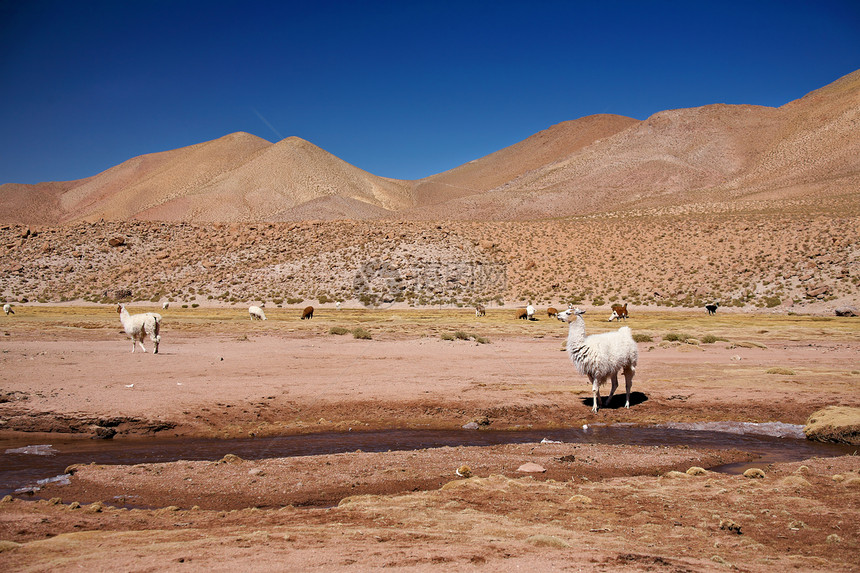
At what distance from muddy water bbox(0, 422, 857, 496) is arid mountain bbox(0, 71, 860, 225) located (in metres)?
66.7

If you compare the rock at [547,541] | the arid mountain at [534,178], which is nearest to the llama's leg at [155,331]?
the rock at [547,541]

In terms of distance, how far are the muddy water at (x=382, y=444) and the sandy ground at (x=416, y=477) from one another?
52 cm

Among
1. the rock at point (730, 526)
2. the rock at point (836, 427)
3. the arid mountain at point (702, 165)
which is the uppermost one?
the arid mountain at point (702, 165)

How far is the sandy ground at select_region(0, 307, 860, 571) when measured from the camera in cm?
542

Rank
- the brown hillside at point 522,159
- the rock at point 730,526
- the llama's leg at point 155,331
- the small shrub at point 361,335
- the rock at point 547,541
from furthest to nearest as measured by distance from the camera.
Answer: the brown hillside at point 522,159 < the small shrub at point 361,335 < the llama's leg at point 155,331 < the rock at point 730,526 < the rock at point 547,541

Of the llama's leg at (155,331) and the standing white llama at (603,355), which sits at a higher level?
the llama's leg at (155,331)

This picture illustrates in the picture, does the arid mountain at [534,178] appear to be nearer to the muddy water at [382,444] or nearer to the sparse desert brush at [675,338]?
the sparse desert brush at [675,338]

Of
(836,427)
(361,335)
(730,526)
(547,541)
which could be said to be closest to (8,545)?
(547,541)

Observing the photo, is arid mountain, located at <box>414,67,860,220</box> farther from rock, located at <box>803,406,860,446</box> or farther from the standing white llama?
the standing white llama

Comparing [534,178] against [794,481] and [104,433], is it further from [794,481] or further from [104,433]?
[794,481]

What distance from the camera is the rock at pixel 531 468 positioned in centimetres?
870

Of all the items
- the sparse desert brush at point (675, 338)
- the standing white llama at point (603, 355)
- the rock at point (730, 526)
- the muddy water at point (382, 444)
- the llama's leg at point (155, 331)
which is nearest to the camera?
the rock at point (730, 526)

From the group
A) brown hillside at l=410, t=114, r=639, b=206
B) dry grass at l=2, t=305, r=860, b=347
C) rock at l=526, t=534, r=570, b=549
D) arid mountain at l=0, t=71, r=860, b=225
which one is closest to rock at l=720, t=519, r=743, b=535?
rock at l=526, t=534, r=570, b=549

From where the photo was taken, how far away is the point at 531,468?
8.78 metres
